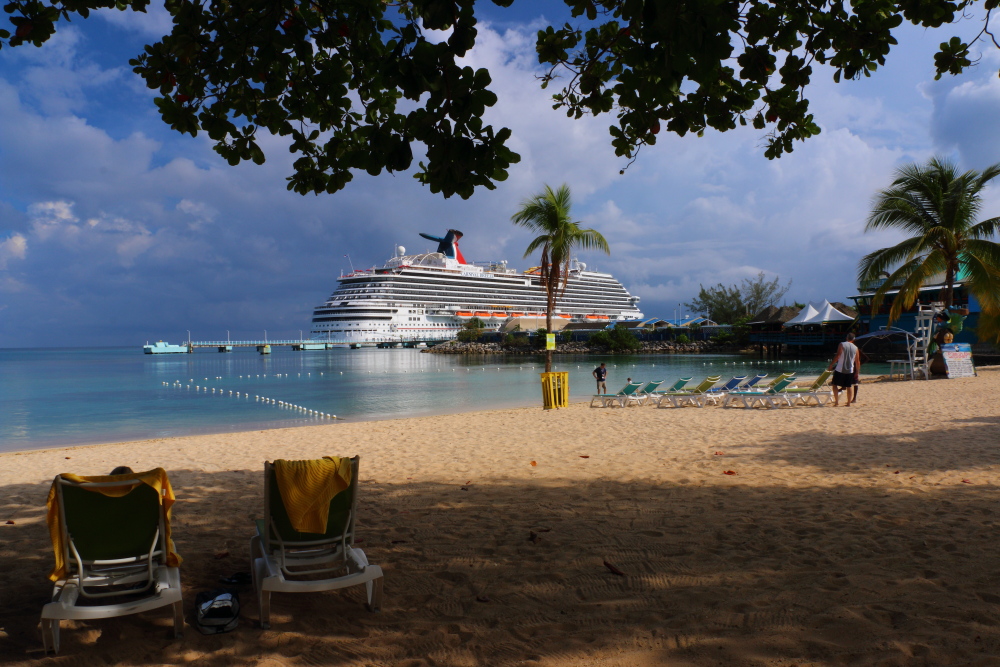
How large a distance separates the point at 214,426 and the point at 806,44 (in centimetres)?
1356

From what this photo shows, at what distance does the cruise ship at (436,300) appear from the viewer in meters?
65.5

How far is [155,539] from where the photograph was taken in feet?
7.73

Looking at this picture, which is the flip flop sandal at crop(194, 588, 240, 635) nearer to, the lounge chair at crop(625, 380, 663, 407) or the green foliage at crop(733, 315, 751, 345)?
the lounge chair at crop(625, 380, 663, 407)

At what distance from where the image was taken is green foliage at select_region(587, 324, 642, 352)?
176 ft

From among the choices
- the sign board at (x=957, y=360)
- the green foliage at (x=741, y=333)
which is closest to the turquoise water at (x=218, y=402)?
the sign board at (x=957, y=360)

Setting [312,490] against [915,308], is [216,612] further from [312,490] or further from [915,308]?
[915,308]

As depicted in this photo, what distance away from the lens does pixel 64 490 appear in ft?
7.23

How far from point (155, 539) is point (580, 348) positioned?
2193 inches

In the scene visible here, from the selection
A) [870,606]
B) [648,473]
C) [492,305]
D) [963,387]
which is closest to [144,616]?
[870,606]

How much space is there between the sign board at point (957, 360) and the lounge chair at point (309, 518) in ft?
54.9

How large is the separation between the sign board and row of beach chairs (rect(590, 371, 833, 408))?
18.6 feet

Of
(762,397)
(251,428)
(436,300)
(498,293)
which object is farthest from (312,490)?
(498,293)

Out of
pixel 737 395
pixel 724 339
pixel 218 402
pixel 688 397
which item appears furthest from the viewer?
pixel 724 339

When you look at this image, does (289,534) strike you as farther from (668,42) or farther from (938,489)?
(938,489)
